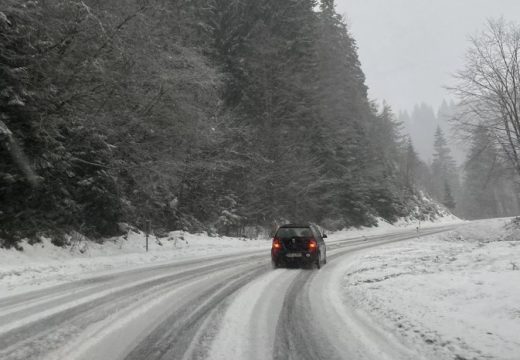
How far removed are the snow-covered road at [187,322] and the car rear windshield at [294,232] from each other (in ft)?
12.1

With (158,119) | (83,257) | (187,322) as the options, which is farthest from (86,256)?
(187,322)

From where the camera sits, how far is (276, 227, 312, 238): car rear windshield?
15469 mm

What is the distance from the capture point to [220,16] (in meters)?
34.9

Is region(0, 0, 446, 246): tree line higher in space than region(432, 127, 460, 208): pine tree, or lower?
lower

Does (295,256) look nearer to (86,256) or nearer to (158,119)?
(86,256)

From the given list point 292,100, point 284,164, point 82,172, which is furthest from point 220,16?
point 82,172

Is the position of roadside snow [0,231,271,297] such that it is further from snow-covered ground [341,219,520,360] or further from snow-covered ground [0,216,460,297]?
snow-covered ground [341,219,520,360]

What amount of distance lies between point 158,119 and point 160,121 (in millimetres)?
316

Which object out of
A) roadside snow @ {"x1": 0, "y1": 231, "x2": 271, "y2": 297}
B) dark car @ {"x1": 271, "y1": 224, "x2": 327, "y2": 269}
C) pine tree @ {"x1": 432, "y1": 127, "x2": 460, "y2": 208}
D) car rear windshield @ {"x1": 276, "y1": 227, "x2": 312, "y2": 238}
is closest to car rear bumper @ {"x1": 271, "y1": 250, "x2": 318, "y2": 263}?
dark car @ {"x1": 271, "y1": 224, "x2": 327, "y2": 269}

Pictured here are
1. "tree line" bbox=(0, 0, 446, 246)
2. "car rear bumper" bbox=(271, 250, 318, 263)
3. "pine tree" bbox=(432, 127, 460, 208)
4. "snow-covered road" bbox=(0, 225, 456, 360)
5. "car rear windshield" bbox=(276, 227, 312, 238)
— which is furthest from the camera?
"pine tree" bbox=(432, 127, 460, 208)

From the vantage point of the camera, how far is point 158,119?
1906 centimetres

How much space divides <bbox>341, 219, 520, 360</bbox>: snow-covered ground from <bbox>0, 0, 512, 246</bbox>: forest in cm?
1031

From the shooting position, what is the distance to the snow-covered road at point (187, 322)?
17.9 feet

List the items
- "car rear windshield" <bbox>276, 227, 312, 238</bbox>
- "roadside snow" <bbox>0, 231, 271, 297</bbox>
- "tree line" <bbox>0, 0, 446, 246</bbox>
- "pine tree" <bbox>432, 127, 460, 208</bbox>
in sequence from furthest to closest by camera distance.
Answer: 1. "pine tree" <bbox>432, 127, 460, 208</bbox>
2. "car rear windshield" <bbox>276, 227, 312, 238</bbox>
3. "tree line" <bbox>0, 0, 446, 246</bbox>
4. "roadside snow" <bbox>0, 231, 271, 297</bbox>
